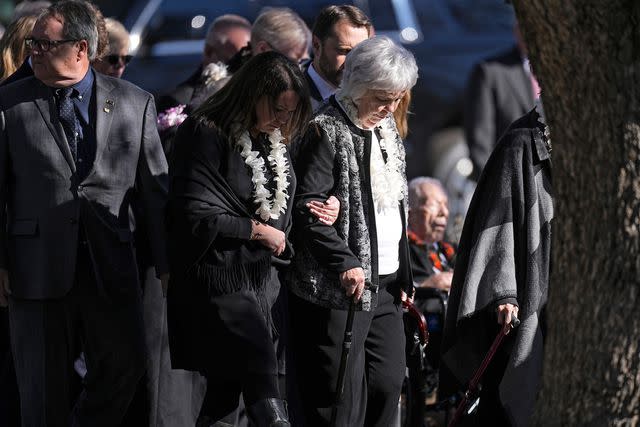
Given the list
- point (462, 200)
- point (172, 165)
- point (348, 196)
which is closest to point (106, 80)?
point (172, 165)

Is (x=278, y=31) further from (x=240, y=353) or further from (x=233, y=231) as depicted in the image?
(x=240, y=353)

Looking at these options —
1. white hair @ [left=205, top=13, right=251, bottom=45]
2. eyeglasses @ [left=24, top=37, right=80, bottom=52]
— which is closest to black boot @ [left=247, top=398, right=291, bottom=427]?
eyeglasses @ [left=24, top=37, right=80, bottom=52]

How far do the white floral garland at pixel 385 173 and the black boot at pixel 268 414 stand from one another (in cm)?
92

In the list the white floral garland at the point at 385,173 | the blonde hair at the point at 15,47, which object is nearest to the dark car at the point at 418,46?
the blonde hair at the point at 15,47

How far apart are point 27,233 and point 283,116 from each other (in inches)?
45.8

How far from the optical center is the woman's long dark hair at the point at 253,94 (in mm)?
6035

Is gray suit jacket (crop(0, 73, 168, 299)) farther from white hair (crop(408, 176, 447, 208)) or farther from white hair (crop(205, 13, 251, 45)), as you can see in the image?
white hair (crop(408, 176, 447, 208))

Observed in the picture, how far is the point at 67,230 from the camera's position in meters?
6.34

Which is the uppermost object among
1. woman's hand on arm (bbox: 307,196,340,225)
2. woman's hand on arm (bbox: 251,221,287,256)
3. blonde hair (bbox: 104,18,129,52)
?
blonde hair (bbox: 104,18,129,52)

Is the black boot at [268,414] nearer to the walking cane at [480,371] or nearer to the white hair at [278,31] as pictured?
the walking cane at [480,371]

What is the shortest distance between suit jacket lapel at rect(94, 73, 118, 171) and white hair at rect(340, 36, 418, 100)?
967 millimetres

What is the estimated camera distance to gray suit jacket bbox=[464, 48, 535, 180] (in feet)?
32.9

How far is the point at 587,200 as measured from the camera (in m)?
4.65

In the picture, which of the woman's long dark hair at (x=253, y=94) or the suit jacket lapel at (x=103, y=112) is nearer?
the woman's long dark hair at (x=253, y=94)
